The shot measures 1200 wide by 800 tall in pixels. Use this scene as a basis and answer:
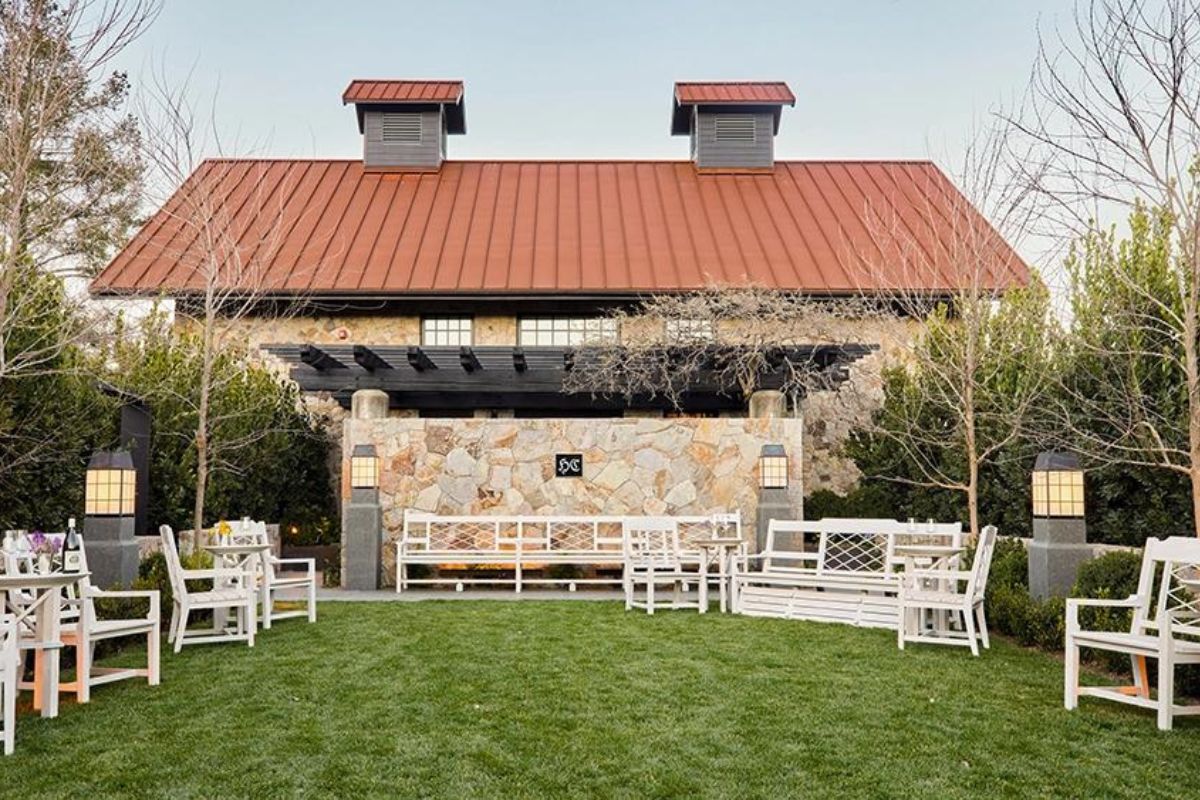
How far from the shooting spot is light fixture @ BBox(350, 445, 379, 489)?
12.4 meters

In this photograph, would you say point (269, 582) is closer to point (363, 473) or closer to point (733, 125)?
point (363, 473)

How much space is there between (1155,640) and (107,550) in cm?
792

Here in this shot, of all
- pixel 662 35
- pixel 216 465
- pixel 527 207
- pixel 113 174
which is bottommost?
pixel 216 465

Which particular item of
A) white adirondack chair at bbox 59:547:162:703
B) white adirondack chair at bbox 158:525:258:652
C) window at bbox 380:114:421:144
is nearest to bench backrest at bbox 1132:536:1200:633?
white adirondack chair at bbox 59:547:162:703

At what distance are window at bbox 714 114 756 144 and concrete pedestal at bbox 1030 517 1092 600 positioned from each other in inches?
531

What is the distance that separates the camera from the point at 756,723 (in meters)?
5.28

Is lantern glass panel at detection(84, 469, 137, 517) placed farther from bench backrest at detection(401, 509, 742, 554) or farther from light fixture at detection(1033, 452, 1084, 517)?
light fixture at detection(1033, 452, 1084, 517)

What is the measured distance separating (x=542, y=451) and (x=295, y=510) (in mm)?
4920

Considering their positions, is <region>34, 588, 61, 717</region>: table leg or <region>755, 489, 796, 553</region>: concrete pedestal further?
<region>755, 489, 796, 553</region>: concrete pedestal

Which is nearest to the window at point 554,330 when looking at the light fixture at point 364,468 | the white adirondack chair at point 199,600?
the light fixture at point 364,468

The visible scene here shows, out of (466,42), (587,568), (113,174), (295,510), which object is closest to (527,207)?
(466,42)

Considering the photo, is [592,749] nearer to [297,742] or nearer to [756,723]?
[756,723]

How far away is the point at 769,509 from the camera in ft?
41.2

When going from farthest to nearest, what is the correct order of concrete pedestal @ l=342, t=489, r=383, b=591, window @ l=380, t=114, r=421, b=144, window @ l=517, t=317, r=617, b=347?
window @ l=380, t=114, r=421, b=144 < window @ l=517, t=317, r=617, b=347 < concrete pedestal @ l=342, t=489, r=383, b=591
